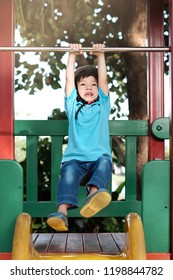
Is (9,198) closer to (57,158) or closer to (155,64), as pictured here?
(57,158)

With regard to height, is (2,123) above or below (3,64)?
below

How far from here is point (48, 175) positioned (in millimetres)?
4262

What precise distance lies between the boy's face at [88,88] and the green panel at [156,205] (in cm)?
46

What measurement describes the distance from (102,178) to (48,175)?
1993mm

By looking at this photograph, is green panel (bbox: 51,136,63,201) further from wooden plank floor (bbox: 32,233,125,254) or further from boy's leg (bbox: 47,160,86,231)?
boy's leg (bbox: 47,160,86,231)

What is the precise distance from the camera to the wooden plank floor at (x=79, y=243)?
2426 millimetres

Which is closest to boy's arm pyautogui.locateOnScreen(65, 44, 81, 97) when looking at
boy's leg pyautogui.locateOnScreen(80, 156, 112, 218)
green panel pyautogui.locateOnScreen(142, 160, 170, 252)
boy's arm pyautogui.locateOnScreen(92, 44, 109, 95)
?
boy's arm pyautogui.locateOnScreen(92, 44, 109, 95)

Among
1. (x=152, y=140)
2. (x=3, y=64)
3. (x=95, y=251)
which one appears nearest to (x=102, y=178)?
(x=95, y=251)

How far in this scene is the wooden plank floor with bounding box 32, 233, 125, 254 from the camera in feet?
7.96

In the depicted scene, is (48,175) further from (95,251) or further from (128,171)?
(95,251)

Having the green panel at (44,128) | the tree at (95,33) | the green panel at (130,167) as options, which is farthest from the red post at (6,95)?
the tree at (95,33)

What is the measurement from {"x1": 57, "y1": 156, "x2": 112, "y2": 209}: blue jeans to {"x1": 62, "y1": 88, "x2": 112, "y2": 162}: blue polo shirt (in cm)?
3

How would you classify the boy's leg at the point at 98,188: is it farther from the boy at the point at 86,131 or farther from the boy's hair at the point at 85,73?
the boy's hair at the point at 85,73

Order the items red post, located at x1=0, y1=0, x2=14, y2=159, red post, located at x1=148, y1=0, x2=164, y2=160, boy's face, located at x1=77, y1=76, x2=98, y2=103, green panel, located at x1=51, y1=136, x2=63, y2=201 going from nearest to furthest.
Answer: boy's face, located at x1=77, y1=76, x2=98, y2=103 < red post, located at x1=0, y1=0, x2=14, y2=159 < red post, located at x1=148, y1=0, x2=164, y2=160 < green panel, located at x1=51, y1=136, x2=63, y2=201
